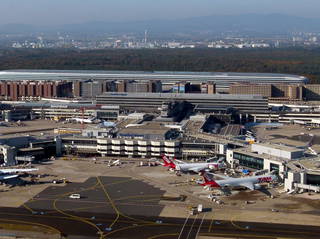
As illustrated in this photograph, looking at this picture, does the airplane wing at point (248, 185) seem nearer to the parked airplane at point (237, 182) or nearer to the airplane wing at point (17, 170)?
the parked airplane at point (237, 182)

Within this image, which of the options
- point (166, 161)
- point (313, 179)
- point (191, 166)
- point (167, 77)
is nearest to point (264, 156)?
point (191, 166)

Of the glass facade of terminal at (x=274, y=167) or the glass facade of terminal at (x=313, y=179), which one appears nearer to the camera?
the glass facade of terminal at (x=313, y=179)

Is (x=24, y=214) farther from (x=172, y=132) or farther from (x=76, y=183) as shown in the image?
(x=172, y=132)

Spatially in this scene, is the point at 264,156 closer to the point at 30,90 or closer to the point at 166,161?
the point at 166,161

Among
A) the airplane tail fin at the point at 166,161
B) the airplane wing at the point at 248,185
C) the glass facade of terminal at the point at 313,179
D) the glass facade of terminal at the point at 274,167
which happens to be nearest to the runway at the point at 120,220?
the airplane wing at the point at 248,185

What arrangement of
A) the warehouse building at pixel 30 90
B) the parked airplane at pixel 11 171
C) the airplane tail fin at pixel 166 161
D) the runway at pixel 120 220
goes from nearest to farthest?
the runway at pixel 120 220, the parked airplane at pixel 11 171, the airplane tail fin at pixel 166 161, the warehouse building at pixel 30 90

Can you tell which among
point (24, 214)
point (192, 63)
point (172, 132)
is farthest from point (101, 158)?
point (192, 63)
